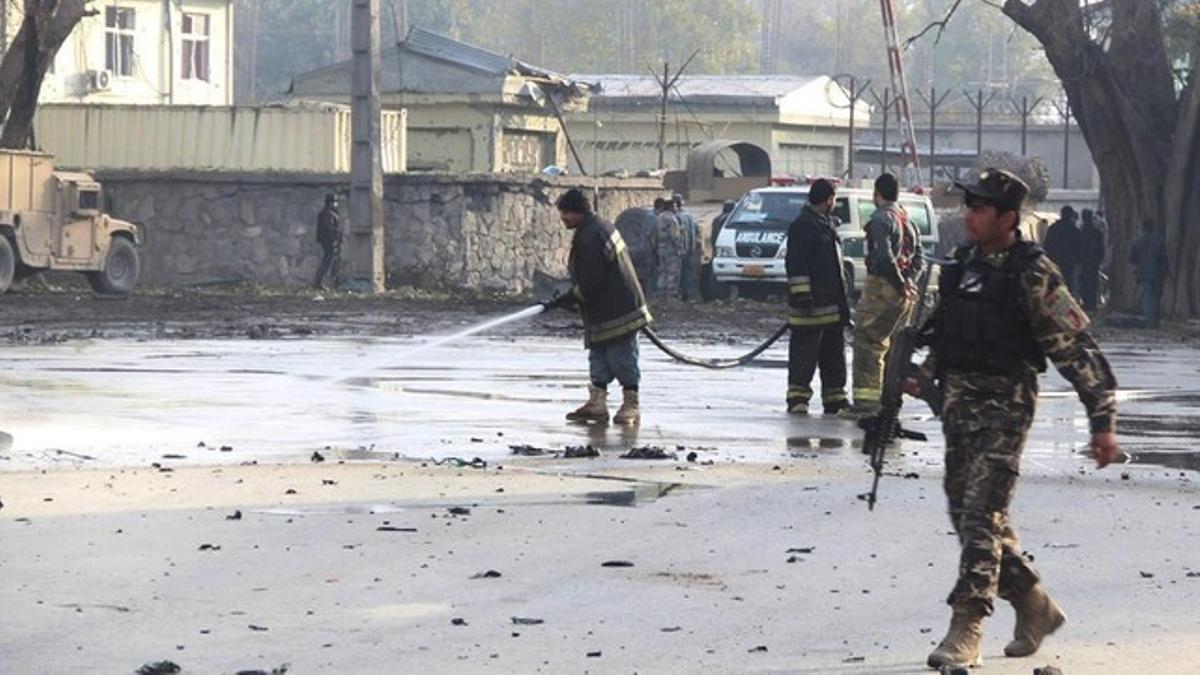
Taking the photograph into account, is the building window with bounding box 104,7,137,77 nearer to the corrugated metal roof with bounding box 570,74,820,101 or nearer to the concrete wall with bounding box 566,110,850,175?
the concrete wall with bounding box 566,110,850,175

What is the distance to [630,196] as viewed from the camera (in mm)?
47250

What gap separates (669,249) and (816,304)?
64.2 ft

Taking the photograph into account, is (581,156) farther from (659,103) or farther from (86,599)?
(86,599)

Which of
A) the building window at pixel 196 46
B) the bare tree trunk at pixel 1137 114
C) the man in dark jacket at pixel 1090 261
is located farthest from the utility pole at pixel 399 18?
the bare tree trunk at pixel 1137 114

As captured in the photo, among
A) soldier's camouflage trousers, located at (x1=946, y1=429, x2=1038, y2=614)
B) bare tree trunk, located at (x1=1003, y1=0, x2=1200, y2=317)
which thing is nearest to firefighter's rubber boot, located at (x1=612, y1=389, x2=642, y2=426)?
soldier's camouflage trousers, located at (x1=946, y1=429, x2=1038, y2=614)

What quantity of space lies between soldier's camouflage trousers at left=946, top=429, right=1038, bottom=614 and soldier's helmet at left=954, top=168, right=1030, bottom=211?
2.41 feet

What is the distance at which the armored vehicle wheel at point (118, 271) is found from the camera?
38250mm

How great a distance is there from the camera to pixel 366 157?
1419 inches

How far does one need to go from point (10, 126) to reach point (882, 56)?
132759mm

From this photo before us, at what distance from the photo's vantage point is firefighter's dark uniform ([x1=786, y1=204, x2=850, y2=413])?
17297 millimetres

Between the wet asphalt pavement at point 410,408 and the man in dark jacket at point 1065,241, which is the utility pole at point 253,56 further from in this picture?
the wet asphalt pavement at point 410,408

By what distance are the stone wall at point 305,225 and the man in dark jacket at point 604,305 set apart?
2447 cm

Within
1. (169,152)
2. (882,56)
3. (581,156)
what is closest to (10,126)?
(169,152)

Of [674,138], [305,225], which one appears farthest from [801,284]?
[674,138]
